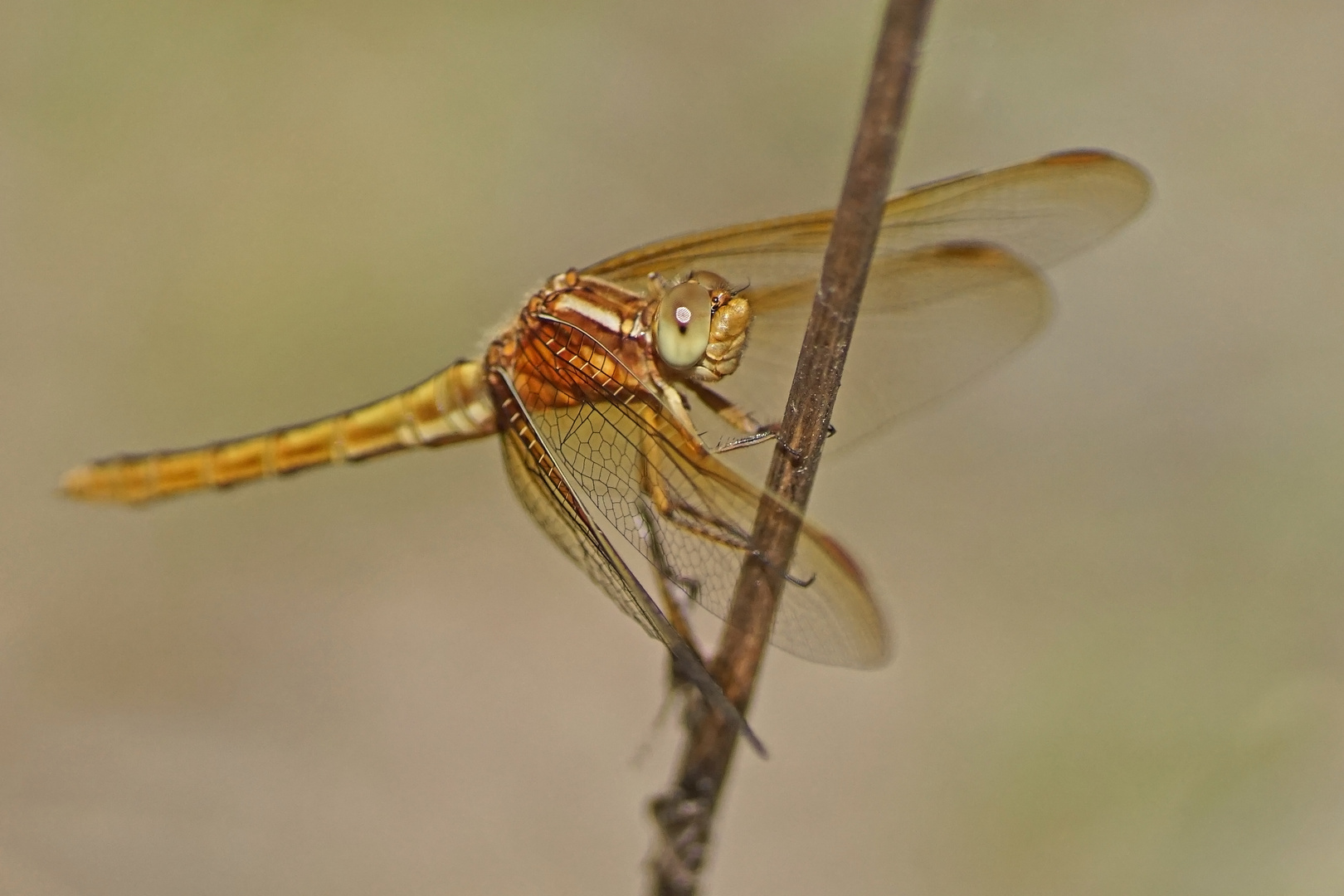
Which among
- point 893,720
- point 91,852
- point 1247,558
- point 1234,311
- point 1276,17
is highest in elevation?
point 1276,17

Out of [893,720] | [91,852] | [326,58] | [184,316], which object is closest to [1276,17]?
[893,720]

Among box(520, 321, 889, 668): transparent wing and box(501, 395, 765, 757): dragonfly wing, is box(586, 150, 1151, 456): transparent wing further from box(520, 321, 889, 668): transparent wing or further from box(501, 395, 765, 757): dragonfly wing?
box(501, 395, 765, 757): dragonfly wing

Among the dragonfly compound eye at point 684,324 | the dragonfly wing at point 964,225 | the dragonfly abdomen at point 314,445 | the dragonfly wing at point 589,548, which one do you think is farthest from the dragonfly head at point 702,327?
the dragonfly abdomen at point 314,445

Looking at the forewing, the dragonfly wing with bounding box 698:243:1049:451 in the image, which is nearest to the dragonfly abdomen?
the forewing

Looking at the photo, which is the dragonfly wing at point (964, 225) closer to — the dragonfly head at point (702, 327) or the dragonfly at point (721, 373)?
the dragonfly at point (721, 373)

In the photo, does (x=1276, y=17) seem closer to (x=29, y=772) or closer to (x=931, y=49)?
(x=931, y=49)

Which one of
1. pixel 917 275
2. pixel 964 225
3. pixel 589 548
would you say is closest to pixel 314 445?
pixel 589 548
